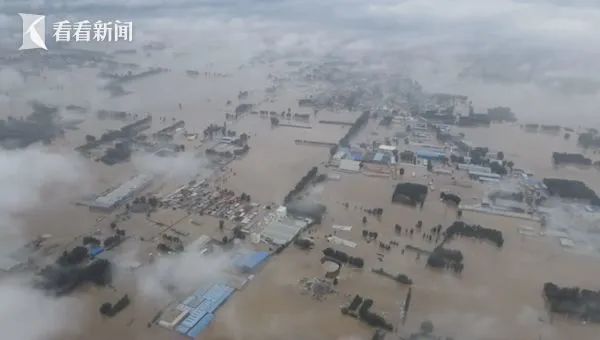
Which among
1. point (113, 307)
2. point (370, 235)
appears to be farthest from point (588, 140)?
point (113, 307)

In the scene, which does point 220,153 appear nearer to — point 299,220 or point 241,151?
point 241,151

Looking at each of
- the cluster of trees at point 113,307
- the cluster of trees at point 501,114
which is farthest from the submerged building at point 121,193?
the cluster of trees at point 501,114

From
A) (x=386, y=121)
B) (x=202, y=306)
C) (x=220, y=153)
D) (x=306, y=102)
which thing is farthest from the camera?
(x=306, y=102)

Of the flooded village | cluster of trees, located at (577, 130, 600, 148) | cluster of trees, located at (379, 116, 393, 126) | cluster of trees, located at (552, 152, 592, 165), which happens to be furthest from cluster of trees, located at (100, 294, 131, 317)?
cluster of trees, located at (577, 130, 600, 148)

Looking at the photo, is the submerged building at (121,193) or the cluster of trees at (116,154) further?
the cluster of trees at (116,154)

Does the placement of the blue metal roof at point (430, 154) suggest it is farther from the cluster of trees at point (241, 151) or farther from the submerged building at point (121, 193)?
the submerged building at point (121, 193)

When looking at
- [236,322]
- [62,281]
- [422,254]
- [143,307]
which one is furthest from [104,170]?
[422,254]
